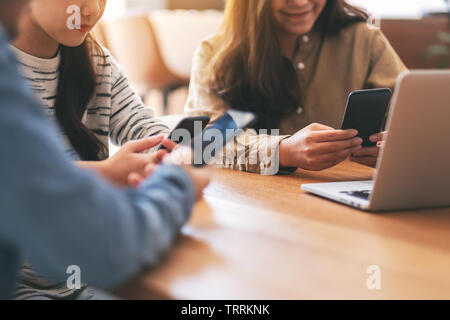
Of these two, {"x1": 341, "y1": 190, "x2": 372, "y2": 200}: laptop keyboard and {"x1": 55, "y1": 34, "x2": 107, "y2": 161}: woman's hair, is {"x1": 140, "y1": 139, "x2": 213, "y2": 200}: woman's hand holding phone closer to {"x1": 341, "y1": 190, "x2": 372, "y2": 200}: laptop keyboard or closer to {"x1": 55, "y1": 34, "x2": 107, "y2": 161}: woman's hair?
{"x1": 341, "y1": 190, "x2": 372, "y2": 200}: laptop keyboard

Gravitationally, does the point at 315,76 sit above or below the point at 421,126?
below

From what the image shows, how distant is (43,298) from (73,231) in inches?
16.3

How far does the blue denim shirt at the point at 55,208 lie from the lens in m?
0.50

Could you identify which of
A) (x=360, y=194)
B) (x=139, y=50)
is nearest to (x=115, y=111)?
(x=360, y=194)

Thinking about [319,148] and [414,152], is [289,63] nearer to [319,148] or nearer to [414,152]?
[319,148]

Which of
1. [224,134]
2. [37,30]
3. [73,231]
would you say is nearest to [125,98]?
[37,30]

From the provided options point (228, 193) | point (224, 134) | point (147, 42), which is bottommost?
point (147, 42)

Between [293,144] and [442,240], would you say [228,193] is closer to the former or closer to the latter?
[293,144]

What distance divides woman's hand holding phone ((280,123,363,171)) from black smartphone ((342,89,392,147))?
2 centimetres

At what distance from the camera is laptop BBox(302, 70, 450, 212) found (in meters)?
0.79

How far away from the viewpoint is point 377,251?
0.70 m

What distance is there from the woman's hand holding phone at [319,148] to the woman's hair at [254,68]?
37 cm

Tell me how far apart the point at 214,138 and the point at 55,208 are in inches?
13.1
